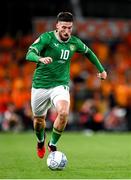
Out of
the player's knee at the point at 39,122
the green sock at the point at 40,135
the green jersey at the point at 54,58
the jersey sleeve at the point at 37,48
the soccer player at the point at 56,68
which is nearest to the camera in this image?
the jersey sleeve at the point at 37,48

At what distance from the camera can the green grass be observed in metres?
10.7

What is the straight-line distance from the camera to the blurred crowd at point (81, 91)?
78.3 ft

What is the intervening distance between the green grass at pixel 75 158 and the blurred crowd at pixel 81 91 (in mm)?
1523

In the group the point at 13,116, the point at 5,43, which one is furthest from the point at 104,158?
the point at 5,43

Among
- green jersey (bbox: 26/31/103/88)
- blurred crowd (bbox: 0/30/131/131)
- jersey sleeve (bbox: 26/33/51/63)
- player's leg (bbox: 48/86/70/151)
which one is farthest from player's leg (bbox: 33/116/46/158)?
blurred crowd (bbox: 0/30/131/131)

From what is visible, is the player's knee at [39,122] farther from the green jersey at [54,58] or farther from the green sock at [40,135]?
the green jersey at [54,58]

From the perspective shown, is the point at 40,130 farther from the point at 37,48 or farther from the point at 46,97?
the point at 37,48

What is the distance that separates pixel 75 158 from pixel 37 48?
288 cm

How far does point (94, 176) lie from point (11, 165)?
2199mm

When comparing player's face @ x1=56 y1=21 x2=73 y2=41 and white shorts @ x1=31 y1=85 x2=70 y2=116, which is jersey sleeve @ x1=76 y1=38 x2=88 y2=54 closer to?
player's face @ x1=56 y1=21 x2=73 y2=41

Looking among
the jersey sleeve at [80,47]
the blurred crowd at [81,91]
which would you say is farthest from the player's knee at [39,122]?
the blurred crowd at [81,91]

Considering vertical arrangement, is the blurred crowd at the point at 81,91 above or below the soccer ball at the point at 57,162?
below

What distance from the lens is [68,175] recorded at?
418 inches

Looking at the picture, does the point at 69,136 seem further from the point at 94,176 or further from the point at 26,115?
the point at 94,176
